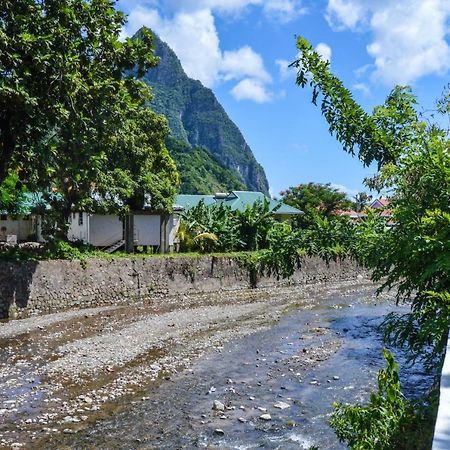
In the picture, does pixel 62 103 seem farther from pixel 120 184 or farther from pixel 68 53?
pixel 120 184

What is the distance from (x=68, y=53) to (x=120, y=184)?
10218mm

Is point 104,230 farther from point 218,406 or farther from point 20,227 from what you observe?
point 218,406

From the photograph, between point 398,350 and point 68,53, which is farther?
point 68,53

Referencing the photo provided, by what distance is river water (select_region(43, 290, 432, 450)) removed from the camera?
28.0 ft

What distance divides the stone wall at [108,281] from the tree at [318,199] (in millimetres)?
25818

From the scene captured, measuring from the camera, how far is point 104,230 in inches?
1304

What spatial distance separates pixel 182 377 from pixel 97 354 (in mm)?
3275

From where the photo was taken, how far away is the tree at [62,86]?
16.3m

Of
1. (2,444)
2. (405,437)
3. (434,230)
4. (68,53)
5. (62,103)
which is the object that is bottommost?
(2,444)

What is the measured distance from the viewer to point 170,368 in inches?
517

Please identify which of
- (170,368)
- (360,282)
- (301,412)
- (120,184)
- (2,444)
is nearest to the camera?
(2,444)

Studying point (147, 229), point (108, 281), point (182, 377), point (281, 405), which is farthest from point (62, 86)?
point (147, 229)

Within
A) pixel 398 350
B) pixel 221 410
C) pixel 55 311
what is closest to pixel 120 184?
pixel 55 311

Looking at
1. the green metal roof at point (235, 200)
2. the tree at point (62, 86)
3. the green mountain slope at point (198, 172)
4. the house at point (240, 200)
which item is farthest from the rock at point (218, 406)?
the green mountain slope at point (198, 172)
